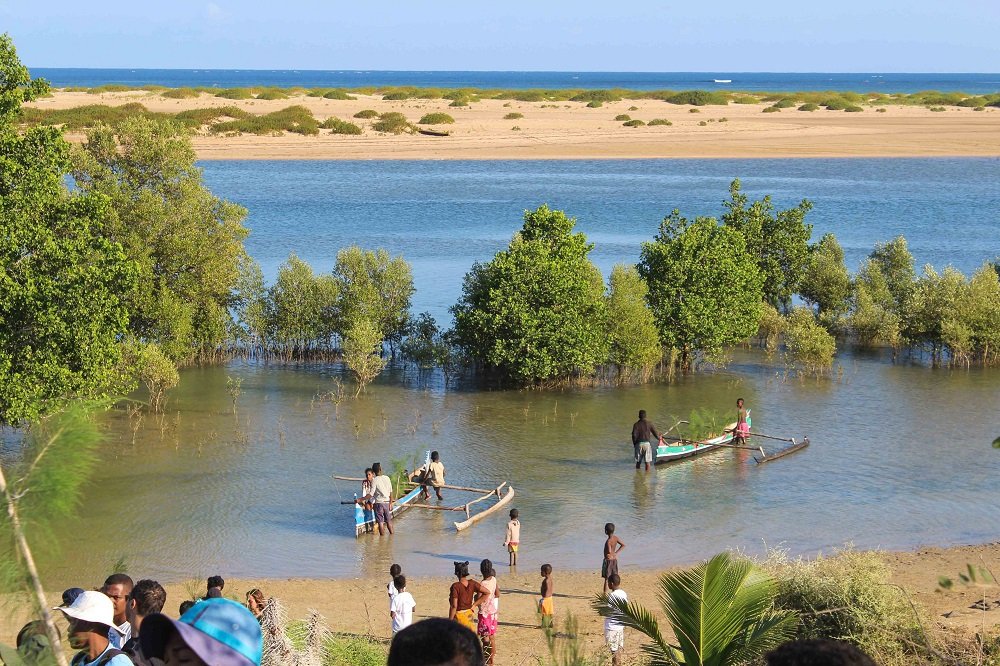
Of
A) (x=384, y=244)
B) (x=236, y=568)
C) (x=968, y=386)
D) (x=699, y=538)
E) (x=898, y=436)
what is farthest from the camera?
(x=384, y=244)

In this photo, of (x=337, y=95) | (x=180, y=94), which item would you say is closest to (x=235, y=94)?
(x=180, y=94)

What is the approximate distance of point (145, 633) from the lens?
3982 millimetres

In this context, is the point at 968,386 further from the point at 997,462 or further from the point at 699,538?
the point at 699,538

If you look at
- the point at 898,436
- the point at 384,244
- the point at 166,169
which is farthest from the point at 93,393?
the point at 384,244

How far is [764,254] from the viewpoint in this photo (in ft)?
105

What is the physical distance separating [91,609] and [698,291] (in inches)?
918

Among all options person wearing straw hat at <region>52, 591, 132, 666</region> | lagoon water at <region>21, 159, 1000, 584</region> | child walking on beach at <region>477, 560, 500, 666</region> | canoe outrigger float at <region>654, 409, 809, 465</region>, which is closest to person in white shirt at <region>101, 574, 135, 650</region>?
lagoon water at <region>21, 159, 1000, 584</region>

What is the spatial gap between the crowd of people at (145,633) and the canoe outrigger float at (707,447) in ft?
47.7

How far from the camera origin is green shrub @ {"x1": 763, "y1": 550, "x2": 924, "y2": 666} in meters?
11.4

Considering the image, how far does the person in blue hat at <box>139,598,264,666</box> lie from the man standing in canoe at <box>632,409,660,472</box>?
55.0ft

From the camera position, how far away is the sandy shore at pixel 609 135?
241ft

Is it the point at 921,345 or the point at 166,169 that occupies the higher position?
the point at 166,169

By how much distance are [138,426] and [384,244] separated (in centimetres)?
2180

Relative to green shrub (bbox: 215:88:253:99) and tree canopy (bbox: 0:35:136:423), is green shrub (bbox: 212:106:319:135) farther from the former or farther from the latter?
tree canopy (bbox: 0:35:136:423)
